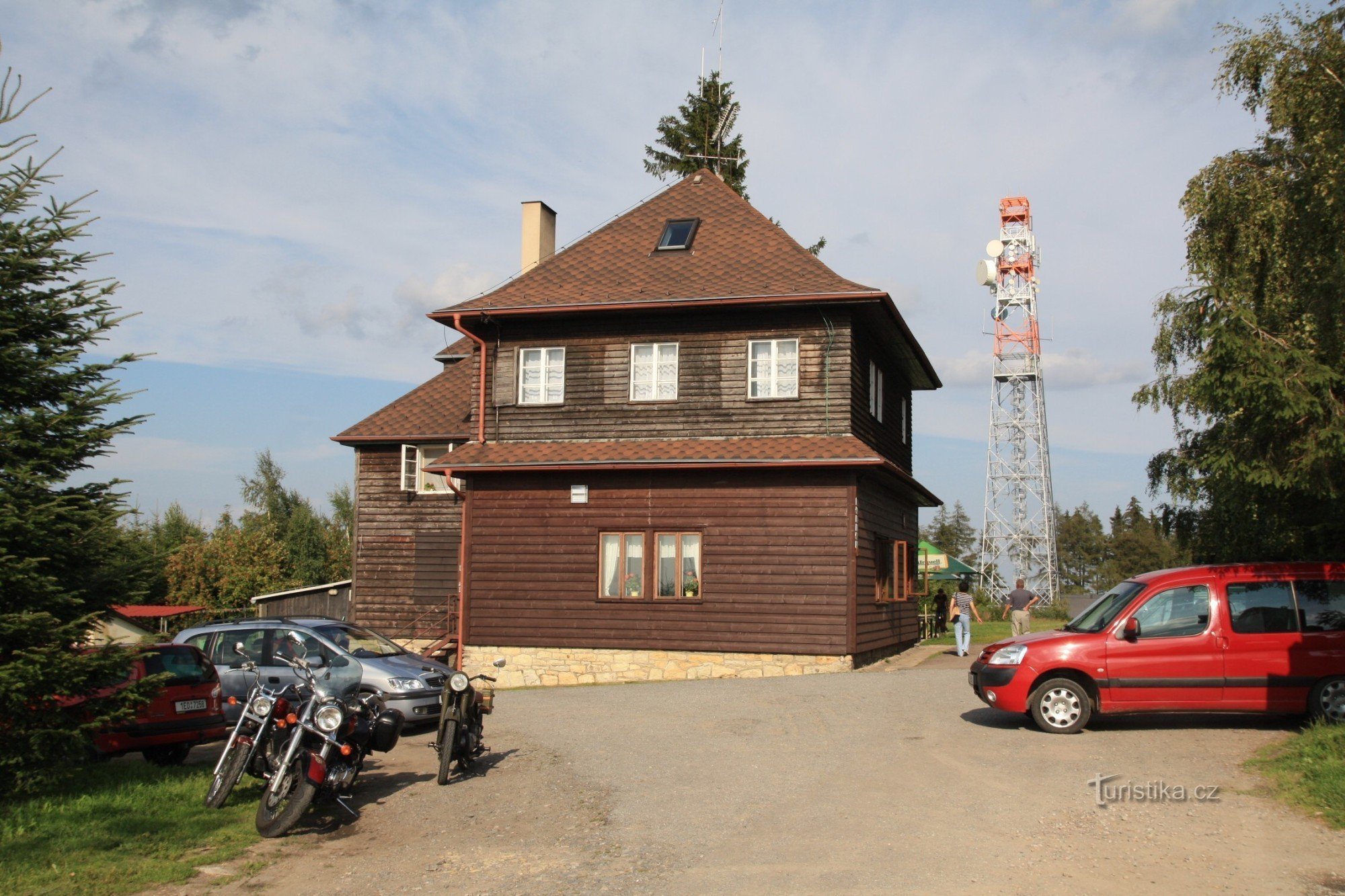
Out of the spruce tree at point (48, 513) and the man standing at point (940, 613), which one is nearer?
the spruce tree at point (48, 513)

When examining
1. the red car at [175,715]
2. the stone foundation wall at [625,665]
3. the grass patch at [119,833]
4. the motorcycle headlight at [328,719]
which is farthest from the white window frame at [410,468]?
the motorcycle headlight at [328,719]

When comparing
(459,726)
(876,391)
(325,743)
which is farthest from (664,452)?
(325,743)

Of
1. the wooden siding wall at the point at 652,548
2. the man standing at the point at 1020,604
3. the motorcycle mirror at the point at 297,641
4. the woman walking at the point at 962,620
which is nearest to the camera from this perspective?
the motorcycle mirror at the point at 297,641

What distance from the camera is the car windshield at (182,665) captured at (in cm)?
1221

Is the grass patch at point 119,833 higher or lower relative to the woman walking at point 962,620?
lower

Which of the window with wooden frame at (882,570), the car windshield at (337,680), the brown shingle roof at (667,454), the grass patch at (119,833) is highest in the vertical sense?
the brown shingle roof at (667,454)

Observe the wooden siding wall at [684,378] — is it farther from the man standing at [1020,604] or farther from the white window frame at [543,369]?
the man standing at [1020,604]

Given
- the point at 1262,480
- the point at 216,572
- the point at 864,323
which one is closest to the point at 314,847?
the point at 1262,480

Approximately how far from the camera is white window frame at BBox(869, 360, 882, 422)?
23266 millimetres

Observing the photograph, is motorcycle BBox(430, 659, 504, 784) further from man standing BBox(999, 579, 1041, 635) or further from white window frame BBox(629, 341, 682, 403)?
man standing BBox(999, 579, 1041, 635)

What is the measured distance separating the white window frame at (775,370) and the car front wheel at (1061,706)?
31.9 feet

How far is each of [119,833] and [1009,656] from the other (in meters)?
8.65

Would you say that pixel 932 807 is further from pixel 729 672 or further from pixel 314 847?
pixel 729 672

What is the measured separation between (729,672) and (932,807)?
11.8 metres
